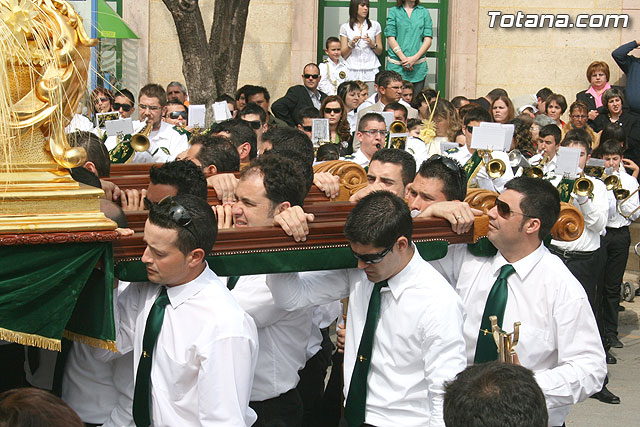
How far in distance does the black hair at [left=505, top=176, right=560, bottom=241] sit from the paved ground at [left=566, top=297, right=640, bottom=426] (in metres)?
3.14

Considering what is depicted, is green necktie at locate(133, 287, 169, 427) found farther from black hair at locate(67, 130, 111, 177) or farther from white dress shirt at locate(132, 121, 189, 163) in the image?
white dress shirt at locate(132, 121, 189, 163)

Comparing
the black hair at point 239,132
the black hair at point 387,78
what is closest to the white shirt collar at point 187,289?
the black hair at point 239,132

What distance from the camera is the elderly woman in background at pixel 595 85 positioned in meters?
13.7

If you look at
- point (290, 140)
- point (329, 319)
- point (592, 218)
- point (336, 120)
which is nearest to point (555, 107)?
point (336, 120)

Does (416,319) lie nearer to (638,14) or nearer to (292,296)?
(292,296)

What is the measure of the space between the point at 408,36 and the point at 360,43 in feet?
2.49

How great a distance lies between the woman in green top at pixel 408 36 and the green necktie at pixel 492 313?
10157 mm

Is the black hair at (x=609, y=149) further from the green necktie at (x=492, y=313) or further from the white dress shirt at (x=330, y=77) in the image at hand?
the green necktie at (x=492, y=313)

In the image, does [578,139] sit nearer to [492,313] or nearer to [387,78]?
[387,78]

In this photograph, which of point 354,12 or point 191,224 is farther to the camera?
point 354,12

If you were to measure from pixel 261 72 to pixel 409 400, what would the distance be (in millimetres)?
11695

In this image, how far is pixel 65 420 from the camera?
2.32 meters

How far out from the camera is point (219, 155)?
6176mm

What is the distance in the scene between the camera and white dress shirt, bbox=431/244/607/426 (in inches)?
159
